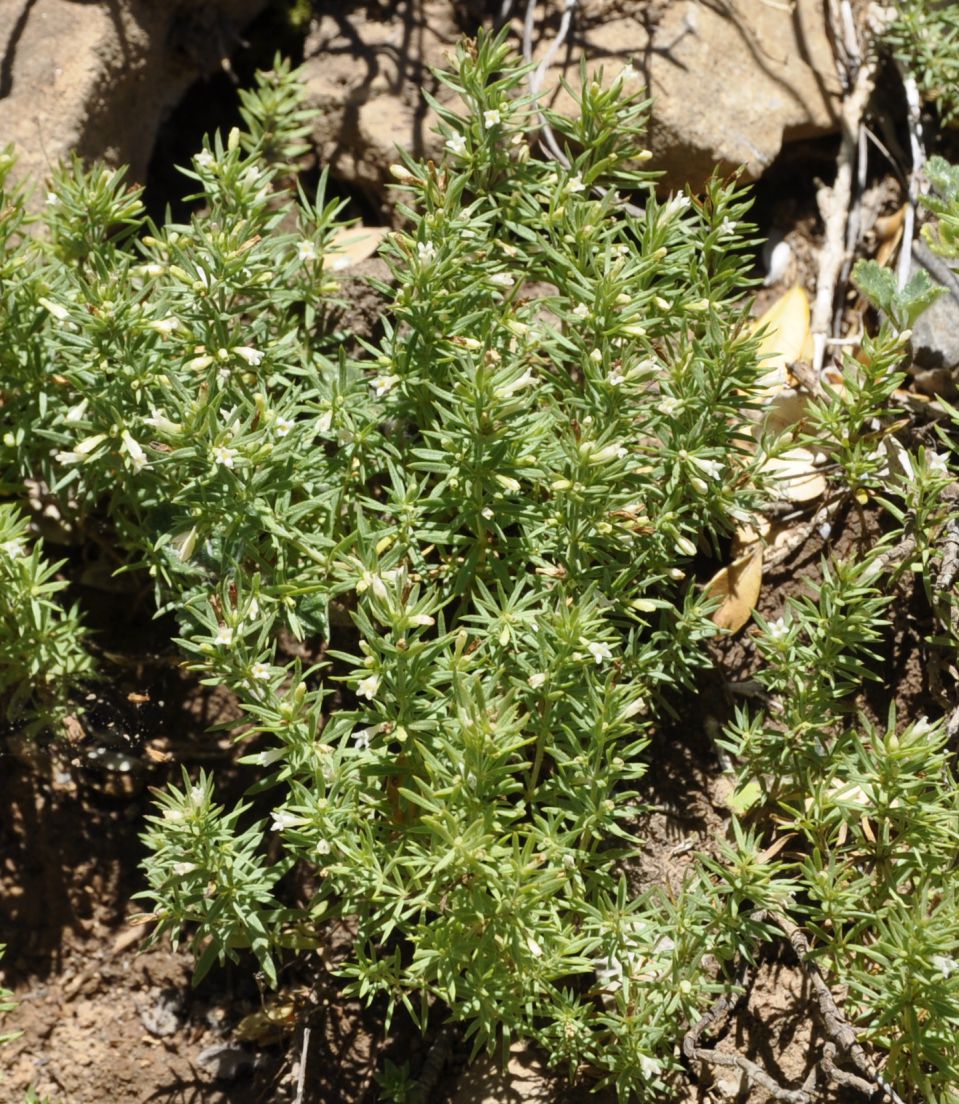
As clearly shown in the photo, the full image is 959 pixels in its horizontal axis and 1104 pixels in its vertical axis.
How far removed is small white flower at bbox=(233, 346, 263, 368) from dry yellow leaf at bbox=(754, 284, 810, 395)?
6.82 feet

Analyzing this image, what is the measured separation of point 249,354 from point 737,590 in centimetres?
205

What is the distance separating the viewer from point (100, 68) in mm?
5336

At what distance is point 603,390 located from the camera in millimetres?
3906

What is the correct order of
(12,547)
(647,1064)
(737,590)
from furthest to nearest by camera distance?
(737,590)
(12,547)
(647,1064)

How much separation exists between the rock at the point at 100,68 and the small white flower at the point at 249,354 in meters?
1.75

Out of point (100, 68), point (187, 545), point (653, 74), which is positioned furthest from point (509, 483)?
point (100, 68)

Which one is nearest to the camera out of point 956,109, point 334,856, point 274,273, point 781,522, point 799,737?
point 334,856

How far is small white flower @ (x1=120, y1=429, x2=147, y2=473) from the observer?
12.3 ft

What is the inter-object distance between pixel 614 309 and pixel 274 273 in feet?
4.09

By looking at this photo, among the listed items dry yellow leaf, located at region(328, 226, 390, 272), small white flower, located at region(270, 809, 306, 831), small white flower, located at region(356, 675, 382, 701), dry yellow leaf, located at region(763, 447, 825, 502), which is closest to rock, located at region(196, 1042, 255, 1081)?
small white flower, located at region(270, 809, 306, 831)

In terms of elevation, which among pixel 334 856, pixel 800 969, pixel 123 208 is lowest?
pixel 800 969

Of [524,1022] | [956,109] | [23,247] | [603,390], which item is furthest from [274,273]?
[956,109]

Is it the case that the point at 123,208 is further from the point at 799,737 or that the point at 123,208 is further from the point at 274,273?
the point at 799,737

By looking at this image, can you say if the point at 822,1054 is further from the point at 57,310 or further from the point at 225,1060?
the point at 57,310
